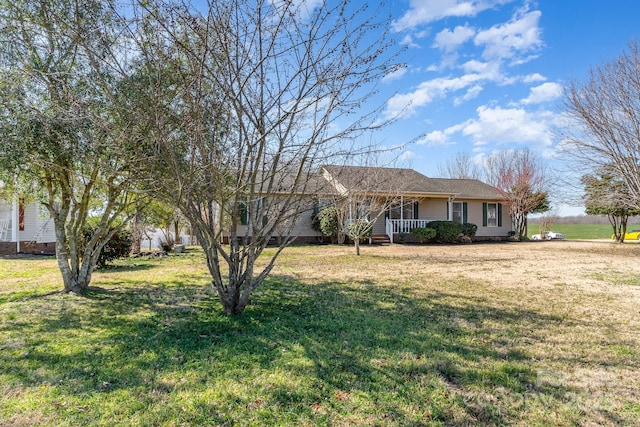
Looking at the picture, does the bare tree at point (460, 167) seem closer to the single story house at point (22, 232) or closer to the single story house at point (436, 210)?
the single story house at point (436, 210)

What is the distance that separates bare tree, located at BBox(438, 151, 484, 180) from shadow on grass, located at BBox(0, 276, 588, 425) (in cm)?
3176

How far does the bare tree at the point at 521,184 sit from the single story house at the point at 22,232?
2396 cm

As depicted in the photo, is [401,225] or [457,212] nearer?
[401,225]

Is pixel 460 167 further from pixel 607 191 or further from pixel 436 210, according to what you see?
pixel 607 191

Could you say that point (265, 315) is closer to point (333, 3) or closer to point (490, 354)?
point (490, 354)

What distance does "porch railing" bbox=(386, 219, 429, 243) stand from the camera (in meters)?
19.5

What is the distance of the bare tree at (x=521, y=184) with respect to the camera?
22484mm

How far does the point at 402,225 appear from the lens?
770 inches

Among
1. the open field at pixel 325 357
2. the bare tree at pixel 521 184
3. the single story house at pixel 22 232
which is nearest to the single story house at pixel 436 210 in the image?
the bare tree at pixel 521 184

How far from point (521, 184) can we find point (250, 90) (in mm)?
22910

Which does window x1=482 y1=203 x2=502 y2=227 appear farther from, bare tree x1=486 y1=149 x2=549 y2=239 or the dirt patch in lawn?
the dirt patch in lawn

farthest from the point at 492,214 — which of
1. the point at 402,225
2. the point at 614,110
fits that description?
the point at 614,110

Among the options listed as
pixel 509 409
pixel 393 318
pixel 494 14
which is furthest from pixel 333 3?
pixel 494 14

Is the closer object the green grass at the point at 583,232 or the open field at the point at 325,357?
the open field at the point at 325,357
